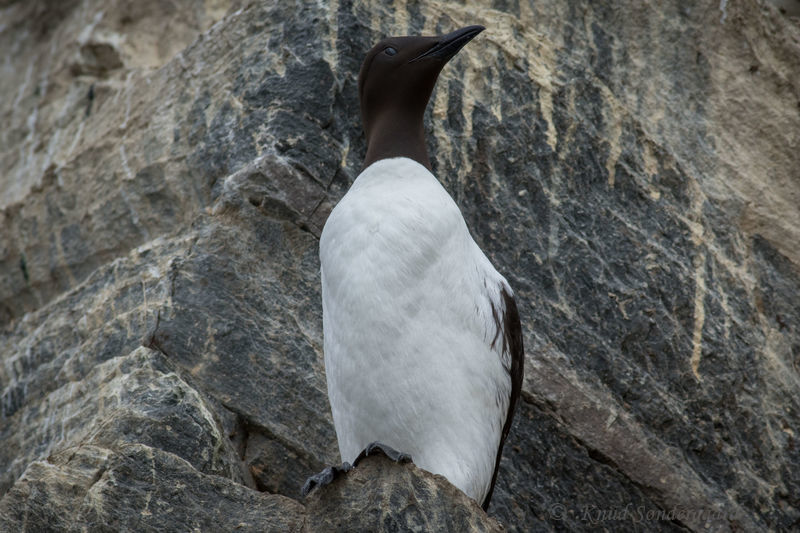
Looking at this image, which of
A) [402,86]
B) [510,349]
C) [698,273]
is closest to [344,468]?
[510,349]

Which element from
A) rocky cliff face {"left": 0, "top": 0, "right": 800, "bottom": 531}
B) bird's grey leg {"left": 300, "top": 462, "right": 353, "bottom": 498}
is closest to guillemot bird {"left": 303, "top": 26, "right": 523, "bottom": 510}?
bird's grey leg {"left": 300, "top": 462, "right": 353, "bottom": 498}

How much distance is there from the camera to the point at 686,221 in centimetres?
583

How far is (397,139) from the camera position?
480 cm

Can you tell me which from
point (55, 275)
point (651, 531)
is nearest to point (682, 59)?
point (651, 531)

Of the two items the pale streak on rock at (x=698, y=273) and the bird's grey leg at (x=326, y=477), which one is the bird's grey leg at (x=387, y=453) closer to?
the bird's grey leg at (x=326, y=477)

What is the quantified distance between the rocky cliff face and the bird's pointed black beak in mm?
946

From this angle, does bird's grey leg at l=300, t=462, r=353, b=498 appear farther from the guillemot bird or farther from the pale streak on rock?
the pale streak on rock

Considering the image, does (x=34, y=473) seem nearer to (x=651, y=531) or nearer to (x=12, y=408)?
(x=12, y=408)

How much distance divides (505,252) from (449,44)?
49.4 inches

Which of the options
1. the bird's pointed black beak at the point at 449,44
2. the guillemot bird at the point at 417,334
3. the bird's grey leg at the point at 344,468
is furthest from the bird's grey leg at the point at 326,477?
the bird's pointed black beak at the point at 449,44

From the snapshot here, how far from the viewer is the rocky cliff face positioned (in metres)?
5.11

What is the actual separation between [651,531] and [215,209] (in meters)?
2.70

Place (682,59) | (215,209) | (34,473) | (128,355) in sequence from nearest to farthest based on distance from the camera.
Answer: (34,473) → (128,355) → (215,209) → (682,59)

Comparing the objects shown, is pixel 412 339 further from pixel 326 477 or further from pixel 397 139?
pixel 397 139
